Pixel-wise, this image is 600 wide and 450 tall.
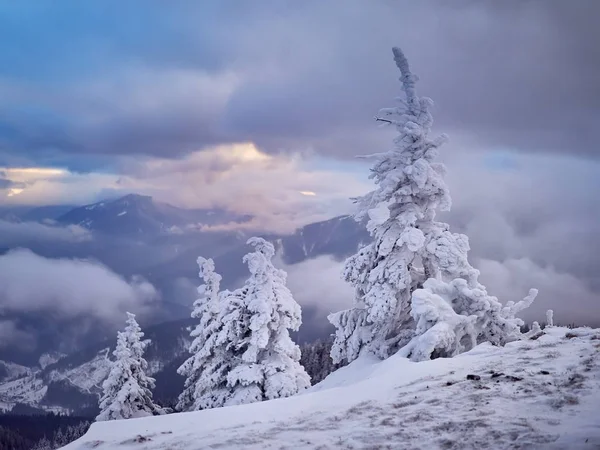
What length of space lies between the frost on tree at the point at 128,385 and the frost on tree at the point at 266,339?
9581mm

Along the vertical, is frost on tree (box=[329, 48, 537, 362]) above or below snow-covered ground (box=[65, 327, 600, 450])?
above

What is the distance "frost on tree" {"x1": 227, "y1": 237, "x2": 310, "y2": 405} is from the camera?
21.0 m

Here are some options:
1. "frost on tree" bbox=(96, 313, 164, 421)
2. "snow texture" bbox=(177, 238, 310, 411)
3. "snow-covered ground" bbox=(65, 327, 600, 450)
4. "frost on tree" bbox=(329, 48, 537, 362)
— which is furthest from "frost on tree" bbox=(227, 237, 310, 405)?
"snow-covered ground" bbox=(65, 327, 600, 450)

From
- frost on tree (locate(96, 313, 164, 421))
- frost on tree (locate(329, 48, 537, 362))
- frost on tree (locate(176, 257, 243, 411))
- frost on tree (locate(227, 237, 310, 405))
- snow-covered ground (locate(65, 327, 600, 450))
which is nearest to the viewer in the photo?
snow-covered ground (locate(65, 327, 600, 450))

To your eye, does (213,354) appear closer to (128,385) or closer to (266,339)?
(266,339)

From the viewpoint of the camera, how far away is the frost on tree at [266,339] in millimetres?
21000

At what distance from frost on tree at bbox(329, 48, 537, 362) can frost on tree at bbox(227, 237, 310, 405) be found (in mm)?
3372

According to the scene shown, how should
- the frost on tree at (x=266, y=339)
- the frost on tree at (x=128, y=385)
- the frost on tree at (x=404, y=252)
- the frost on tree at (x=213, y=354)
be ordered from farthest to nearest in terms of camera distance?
1. the frost on tree at (x=128, y=385)
2. the frost on tree at (x=213, y=354)
3. the frost on tree at (x=266, y=339)
4. the frost on tree at (x=404, y=252)

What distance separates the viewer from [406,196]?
1800cm

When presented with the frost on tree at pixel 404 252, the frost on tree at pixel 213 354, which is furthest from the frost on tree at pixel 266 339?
the frost on tree at pixel 404 252

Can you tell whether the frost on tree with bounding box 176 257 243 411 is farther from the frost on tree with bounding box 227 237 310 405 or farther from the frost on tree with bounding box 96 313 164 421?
the frost on tree with bounding box 96 313 164 421

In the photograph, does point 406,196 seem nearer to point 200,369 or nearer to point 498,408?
point 498,408

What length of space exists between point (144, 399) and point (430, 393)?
84.3 feet

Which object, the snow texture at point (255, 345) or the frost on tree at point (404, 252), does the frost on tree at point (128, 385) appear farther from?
the frost on tree at point (404, 252)
